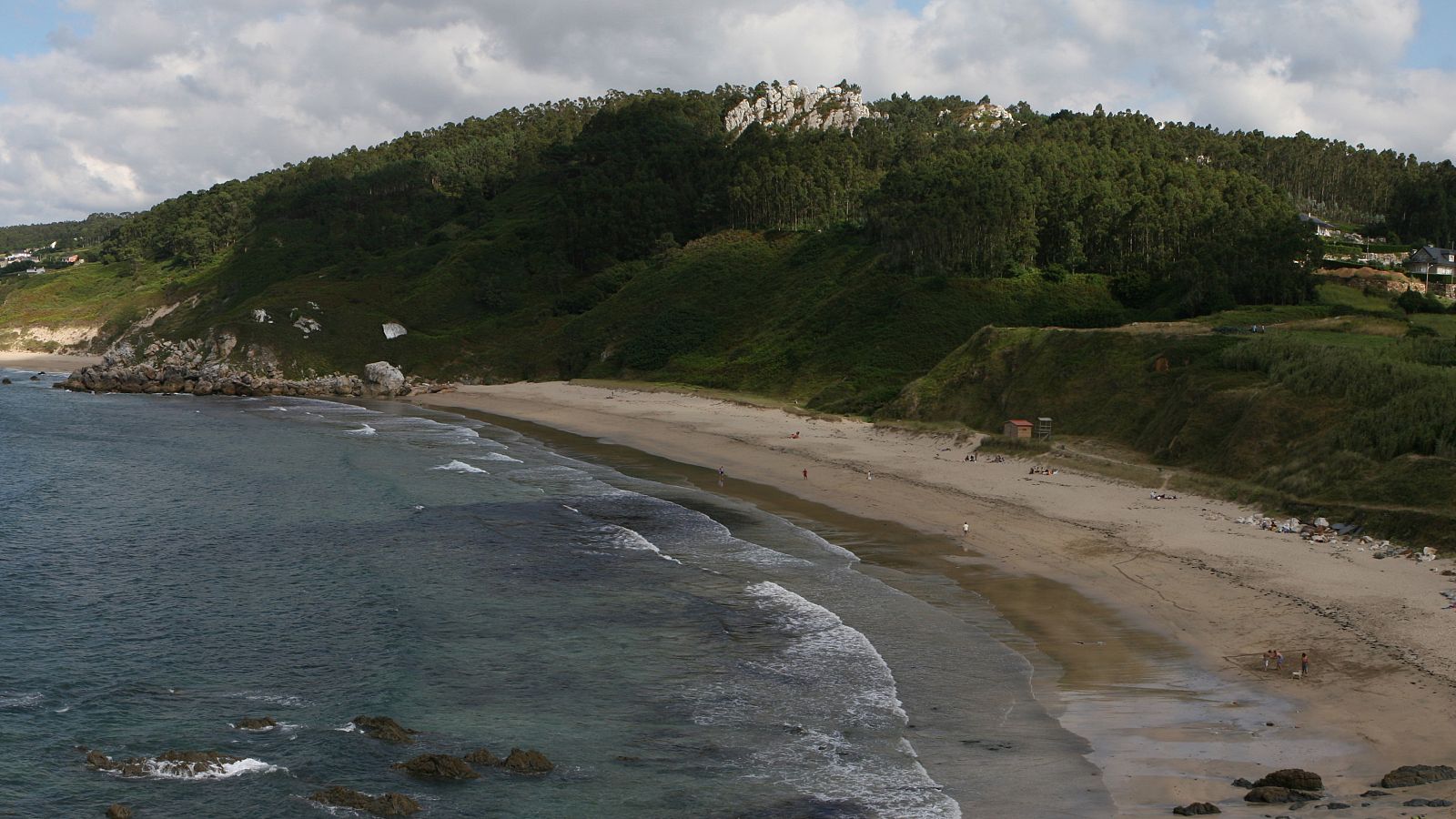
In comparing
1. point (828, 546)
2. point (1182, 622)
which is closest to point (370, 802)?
point (1182, 622)

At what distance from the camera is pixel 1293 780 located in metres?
19.1

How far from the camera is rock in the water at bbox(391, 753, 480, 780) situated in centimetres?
2148

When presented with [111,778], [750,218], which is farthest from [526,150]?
[111,778]

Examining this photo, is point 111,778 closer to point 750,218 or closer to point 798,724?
point 798,724

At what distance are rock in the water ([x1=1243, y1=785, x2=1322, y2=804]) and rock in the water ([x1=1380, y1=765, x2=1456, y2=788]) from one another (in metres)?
1.53

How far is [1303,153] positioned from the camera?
145875 millimetres

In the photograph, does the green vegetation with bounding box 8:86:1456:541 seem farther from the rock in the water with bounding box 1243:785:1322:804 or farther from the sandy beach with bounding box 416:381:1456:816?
the rock in the water with bounding box 1243:785:1322:804

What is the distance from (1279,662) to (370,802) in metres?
21.6

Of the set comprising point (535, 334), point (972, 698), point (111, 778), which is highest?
point (535, 334)

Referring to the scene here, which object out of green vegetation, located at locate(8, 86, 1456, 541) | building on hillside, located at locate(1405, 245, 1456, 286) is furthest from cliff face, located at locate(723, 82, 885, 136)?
building on hillside, located at locate(1405, 245, 1456, 286)

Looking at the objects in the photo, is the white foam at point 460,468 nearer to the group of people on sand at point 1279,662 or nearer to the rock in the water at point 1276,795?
the group of people on sand at point 1279,662

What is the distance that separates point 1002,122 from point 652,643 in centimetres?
15394

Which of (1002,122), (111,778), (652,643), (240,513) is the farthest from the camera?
(1002,122)

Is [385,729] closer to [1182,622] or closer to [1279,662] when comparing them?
[1279,662]
